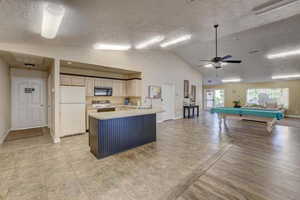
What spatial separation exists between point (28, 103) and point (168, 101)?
641cm

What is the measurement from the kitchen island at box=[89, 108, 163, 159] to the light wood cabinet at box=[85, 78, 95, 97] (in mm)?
2464

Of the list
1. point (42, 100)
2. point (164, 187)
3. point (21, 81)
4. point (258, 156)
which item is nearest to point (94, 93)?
point (42, 100)

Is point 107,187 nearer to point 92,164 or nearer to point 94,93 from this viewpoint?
point 92,164

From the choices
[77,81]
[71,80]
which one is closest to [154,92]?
[77,81]

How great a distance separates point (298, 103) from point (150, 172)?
11.5m

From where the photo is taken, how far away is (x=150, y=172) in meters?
2.34

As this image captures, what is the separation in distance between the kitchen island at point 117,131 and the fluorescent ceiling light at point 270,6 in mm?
3240

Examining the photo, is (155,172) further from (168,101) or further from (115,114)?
(168,101)

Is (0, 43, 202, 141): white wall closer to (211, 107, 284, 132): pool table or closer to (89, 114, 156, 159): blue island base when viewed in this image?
(89, 114, 156, 159): blue island base

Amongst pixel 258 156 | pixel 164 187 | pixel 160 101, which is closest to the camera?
pixel 164 187

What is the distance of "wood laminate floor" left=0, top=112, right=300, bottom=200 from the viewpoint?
182cm

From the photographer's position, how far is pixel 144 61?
20.4 feet

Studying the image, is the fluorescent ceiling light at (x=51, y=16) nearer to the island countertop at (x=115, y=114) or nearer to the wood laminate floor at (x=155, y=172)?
the island countertop at (x=115, y=114)

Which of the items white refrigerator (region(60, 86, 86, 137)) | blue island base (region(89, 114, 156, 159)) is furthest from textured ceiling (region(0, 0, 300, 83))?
blue island base (region(89, 114, 156, 159))
